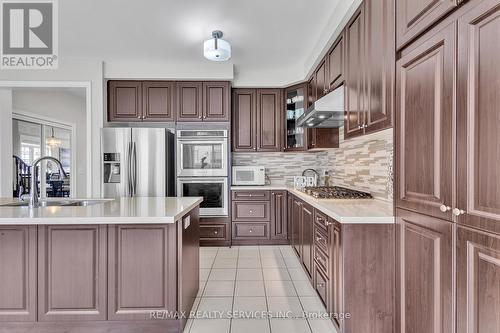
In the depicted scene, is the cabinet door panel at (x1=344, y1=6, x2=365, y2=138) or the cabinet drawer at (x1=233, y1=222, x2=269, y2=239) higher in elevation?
the cabinet door panel at (x1=344, y1=6, x2=365, y2=138)

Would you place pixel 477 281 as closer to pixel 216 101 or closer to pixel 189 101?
pixel 216 101

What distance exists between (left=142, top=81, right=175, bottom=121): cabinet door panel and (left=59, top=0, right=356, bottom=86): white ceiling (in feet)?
0.64

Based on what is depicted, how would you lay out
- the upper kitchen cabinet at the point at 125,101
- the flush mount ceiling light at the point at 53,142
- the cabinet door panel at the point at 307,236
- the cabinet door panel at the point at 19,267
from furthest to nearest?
the flush mount ceiling light at the point at 53,142 → the upper kitchen cabinet at the point at 125,101 → the cabinet door panel at the point at 307,236 → the cabinet door panel at the point at 19,267

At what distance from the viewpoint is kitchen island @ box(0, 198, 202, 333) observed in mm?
1861

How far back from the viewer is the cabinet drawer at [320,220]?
216 cm

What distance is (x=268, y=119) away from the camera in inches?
174

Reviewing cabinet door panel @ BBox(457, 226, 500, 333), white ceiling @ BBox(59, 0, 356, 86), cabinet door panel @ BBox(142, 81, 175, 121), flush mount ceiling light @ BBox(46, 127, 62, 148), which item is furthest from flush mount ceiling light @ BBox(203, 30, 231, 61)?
flush mount ceiling light @ BBox(46, 127, 62, 148)

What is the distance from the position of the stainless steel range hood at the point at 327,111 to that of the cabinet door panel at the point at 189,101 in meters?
1.60

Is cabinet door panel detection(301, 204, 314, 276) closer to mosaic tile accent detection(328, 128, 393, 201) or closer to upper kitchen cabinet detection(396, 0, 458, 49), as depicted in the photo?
mosaic tile accent detection(328, 128, 393, 201)

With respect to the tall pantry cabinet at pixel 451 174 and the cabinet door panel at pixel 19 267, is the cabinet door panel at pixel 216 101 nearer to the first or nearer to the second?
the cabinet door panel at pixel 19 267

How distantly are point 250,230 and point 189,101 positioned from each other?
2104 mm

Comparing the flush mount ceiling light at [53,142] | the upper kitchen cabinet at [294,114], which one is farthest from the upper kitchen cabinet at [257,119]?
the flush mount ceiling light at [53,142]

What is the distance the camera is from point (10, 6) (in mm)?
2701

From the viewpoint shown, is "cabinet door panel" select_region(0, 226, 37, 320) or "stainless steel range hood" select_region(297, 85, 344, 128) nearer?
"cabinet door panel" select_region(0, 226, 37, 320)
